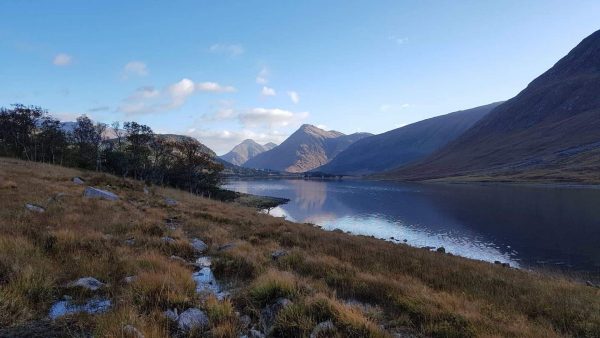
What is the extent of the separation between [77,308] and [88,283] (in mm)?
1127

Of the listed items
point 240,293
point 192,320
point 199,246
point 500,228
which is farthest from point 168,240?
point 500,228

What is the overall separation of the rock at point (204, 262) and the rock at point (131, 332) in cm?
552

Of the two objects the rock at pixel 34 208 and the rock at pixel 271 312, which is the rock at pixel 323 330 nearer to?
the rock at pixel 271 312

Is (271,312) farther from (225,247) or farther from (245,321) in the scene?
(225,247)

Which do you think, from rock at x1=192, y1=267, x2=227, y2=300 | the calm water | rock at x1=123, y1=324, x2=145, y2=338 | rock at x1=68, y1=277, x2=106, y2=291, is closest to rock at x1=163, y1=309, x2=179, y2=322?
rock at x1=123, y1=324, x2=145, y2=338

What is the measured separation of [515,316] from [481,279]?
5.57 meters

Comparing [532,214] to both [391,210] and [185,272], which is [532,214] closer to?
[391,210]

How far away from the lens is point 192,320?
6066mm

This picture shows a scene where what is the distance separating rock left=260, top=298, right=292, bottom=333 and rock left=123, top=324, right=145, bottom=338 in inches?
81.7

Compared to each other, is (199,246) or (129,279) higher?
(129,279)

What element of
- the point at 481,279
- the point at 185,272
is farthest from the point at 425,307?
the point at 481,279

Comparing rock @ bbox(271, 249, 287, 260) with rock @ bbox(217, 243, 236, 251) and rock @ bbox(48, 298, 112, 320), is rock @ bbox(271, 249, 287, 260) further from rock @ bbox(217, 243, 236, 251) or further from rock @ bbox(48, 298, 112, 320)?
rock @ bbox(48, 298, 112, 320)

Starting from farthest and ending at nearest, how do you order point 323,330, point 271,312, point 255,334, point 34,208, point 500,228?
point 500,228
point 34,208
point 271,312
point 323,330
point 255,334

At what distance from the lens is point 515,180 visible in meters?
144
